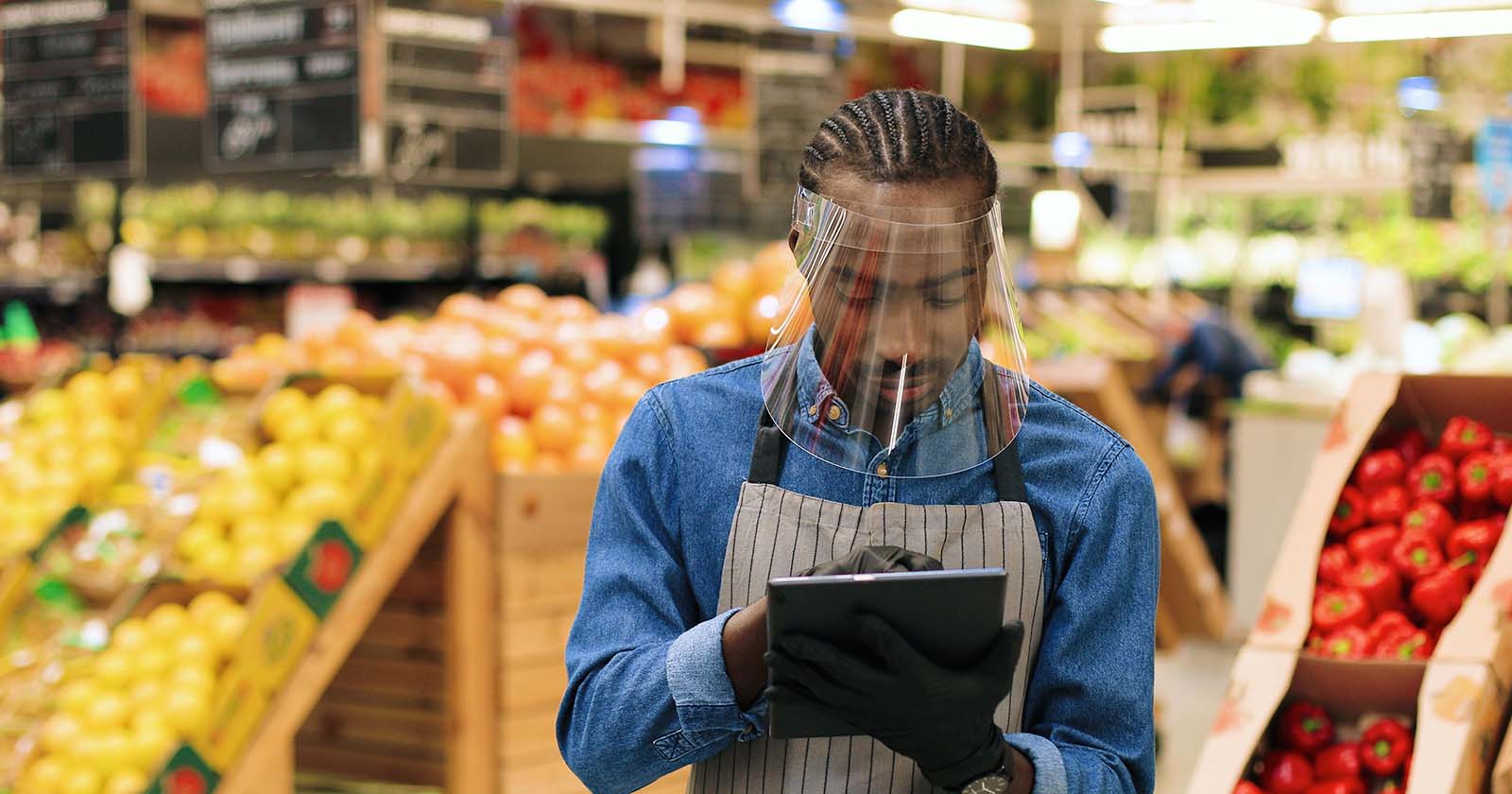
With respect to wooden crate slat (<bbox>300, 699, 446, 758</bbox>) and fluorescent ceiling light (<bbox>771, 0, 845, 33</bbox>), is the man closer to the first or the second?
wooden crate slat (<bbox>300, 699, 446, 758</bbox>)

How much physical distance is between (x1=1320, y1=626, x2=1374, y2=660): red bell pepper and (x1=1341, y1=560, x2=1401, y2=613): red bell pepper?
60 millimetres

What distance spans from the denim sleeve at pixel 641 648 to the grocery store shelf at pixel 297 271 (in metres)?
8.21

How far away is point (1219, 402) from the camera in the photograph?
7.98 meters

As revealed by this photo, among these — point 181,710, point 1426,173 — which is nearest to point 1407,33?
point 1426,173

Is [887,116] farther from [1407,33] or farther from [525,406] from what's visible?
[1407,33]

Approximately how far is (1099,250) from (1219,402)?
400cm

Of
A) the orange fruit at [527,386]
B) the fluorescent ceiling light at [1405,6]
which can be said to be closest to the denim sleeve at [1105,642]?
the orange fruit at [527,386]

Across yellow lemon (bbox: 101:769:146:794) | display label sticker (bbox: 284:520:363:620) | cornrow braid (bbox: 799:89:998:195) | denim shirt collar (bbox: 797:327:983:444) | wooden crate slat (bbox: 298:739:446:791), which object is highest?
cornrow braid (bbox: 799:89:998:195)

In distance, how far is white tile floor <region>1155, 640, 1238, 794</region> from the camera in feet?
15.3

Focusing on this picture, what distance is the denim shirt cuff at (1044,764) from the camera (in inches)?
47.0

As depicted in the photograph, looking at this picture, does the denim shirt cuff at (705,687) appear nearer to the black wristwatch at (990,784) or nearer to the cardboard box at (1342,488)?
the black wristwatch at (990,784)

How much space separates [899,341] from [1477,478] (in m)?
1.77

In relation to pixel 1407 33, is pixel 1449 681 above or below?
below

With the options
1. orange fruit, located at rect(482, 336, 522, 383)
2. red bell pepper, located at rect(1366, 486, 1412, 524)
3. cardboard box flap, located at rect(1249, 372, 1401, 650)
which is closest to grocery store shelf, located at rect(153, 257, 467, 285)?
orange fruit, located at rect(482, 336, 522, 383)
